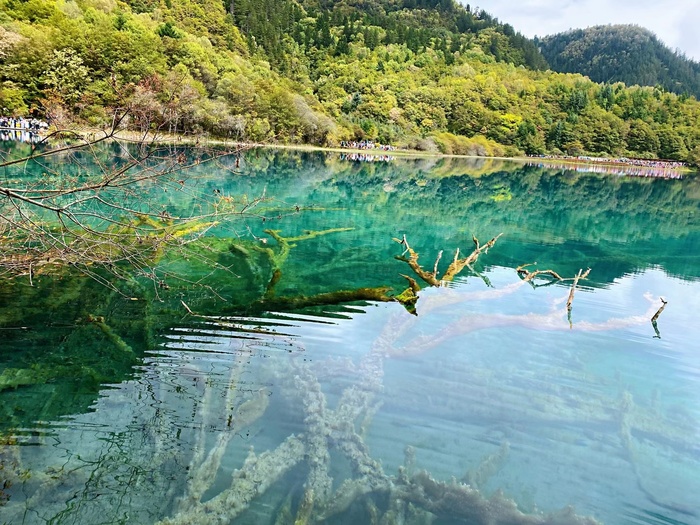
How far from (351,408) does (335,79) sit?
125 meters

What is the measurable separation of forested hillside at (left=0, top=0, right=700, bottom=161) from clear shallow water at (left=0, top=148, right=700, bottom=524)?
46.6 meters

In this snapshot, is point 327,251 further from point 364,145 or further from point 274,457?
point 364,145

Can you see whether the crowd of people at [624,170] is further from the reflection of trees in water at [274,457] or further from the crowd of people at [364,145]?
the reflection of trees in water at [274,457]

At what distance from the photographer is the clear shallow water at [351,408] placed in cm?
458

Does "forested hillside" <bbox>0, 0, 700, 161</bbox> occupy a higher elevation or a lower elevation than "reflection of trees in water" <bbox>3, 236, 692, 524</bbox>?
higher

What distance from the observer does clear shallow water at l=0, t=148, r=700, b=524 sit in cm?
458

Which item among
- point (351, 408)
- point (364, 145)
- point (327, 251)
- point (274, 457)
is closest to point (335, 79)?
point (364, 145)

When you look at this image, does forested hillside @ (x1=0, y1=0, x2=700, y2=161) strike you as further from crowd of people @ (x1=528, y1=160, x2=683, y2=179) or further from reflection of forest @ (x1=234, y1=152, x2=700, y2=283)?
reflection of forest @ (x1=234, y1=152, x2=700, y2=283)

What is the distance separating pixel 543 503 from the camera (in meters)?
4.93

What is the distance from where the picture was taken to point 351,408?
20.3 ft

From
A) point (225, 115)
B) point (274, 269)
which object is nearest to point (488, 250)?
point (274, 269)

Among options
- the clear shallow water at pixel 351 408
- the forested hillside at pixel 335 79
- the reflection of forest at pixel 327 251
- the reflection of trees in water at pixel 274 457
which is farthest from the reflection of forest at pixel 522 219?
the forested hillside at pixel 335 79

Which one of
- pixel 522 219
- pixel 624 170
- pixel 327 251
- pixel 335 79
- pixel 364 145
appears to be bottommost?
pixel 327 251

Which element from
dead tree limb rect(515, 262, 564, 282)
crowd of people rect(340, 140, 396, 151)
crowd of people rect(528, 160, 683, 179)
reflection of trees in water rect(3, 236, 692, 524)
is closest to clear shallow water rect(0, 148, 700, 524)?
reflection of trees in water rect(3, 236, 692, 524)
